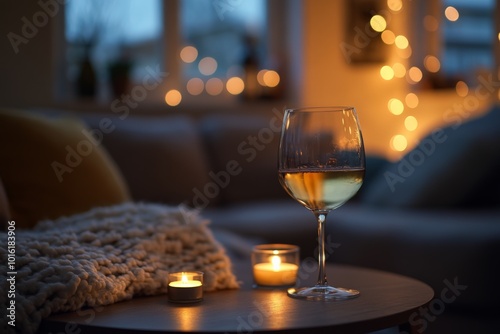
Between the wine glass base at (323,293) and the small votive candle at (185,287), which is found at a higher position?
the small votive candle at (185,287)

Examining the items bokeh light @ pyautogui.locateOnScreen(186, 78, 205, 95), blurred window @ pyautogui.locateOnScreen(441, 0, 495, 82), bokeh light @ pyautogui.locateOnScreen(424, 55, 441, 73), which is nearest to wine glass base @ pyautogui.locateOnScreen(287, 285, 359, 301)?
bokeh light @ pyautogui.locateOnScreen(186, 78, 205, 95)

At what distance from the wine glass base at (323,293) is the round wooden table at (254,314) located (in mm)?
15

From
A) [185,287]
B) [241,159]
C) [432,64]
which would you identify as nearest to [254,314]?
[185,287]

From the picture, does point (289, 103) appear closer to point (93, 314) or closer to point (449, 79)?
point (449, 79)

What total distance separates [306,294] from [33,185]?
94 cm

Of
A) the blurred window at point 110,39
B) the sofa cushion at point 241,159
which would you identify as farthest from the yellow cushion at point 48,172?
the blurred window at point 110,39

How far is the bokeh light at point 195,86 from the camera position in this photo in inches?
149

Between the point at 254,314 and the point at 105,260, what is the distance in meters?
A: 0.26

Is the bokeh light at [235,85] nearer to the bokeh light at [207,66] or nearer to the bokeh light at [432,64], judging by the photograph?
the bokeh light at [207,66]

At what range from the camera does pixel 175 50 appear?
3.69m

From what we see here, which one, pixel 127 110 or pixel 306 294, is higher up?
pixel 127 110

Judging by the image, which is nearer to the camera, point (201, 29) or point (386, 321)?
point (386, 321)

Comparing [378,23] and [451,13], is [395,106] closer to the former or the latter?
[378,23]

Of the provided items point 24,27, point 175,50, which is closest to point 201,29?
point 175,50
